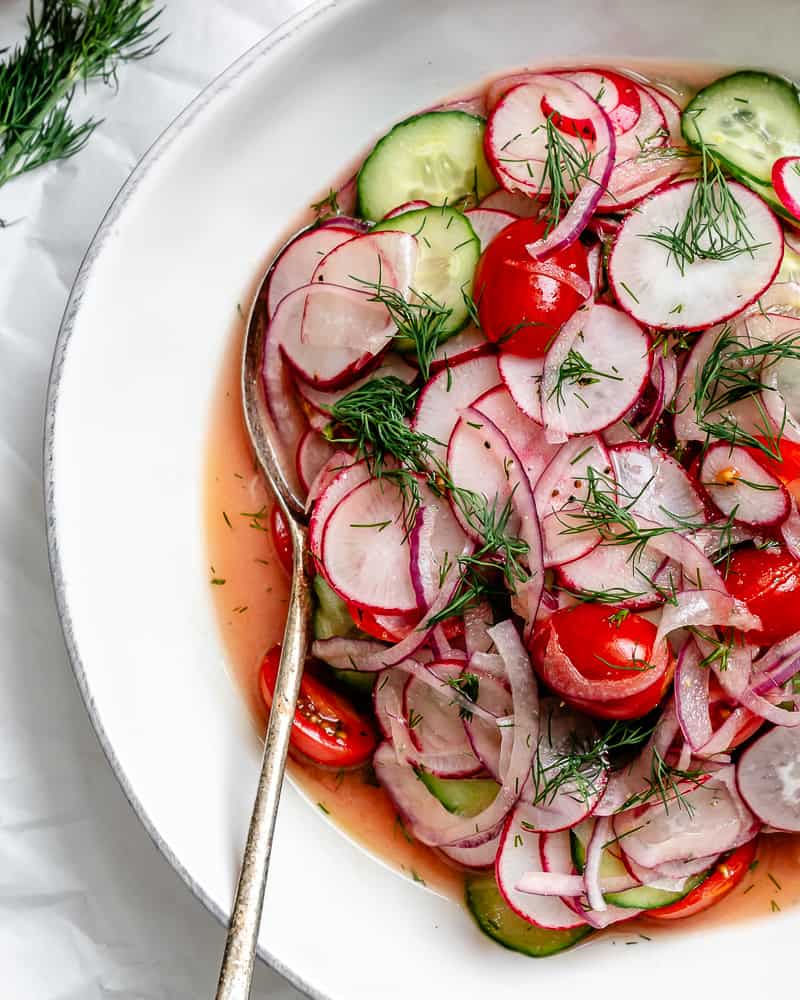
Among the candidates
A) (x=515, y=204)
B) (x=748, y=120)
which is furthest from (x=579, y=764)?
(x=748, y=120)

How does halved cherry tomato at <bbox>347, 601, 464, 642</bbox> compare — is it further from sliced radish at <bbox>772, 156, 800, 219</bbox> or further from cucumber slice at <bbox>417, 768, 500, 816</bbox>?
sliced radish at <bbox>772, 156, 800, 219</bbox>

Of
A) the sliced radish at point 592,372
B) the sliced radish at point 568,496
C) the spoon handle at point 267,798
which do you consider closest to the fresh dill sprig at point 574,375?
the sliced radish at point 592,372

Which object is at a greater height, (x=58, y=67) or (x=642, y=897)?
(x=58, y=67)

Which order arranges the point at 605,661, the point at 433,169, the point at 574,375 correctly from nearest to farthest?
the point at 605,661 → the point at 574,375 → the point at 433,169

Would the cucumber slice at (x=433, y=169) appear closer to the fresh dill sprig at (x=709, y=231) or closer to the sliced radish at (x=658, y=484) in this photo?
the fresh dill sprig at (x=709, y=231)

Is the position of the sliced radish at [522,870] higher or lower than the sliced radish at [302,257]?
lower

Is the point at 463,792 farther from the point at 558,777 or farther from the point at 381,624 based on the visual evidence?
the point at 381,624
